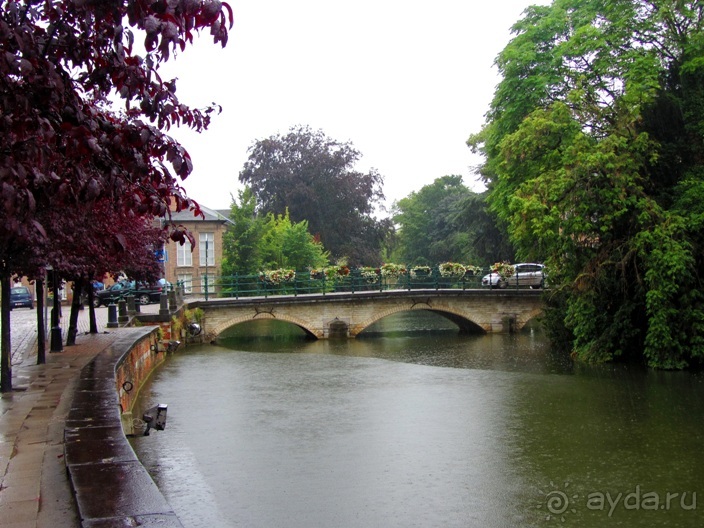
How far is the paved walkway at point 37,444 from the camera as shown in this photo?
509cm

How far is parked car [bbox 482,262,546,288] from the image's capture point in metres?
31.7

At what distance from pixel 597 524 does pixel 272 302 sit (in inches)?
818

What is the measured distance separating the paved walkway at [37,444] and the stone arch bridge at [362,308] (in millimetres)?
13156

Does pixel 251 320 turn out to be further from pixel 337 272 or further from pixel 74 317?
pixel 74 317

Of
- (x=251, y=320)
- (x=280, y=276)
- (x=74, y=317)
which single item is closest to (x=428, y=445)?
(x=74, y=317)

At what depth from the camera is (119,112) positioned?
46.5ft

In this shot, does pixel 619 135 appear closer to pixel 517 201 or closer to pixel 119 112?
pixel 517 201

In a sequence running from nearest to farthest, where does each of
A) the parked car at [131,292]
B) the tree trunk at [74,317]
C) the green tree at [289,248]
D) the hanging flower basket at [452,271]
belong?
the tree trunk at [74,317] < the hanging flower basket at [452,271] < the parked car at [131,292] < the green tree at [289,248]

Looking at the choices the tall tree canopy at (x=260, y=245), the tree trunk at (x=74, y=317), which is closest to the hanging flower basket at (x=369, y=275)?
the tall tree canopy at (x=260, y=245)

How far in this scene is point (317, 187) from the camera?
48.7 meters

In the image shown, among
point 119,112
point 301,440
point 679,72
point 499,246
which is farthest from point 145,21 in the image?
point 499,246

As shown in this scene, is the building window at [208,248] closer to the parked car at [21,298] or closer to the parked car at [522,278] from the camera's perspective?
the parked car at [21,298]

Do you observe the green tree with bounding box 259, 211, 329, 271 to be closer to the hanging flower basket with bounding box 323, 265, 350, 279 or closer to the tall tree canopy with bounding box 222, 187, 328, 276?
the tall tree canopy with bounding box 222, 187, 328, 276

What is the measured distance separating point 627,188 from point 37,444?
15972 mm
